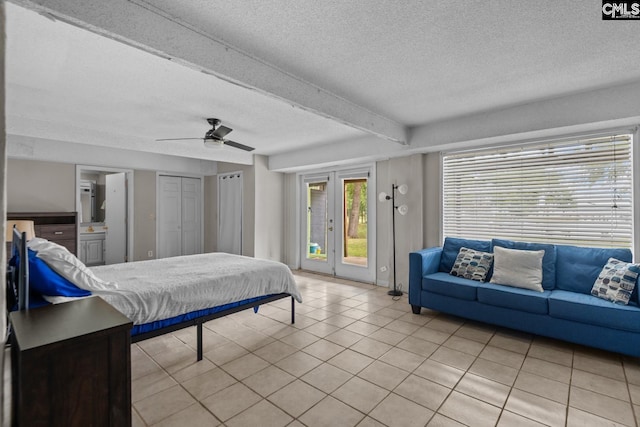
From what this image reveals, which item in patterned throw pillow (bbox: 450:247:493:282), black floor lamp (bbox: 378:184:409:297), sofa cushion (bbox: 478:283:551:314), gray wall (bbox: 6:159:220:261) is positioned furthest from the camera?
gray wall (bbox: 6:159:220:261)

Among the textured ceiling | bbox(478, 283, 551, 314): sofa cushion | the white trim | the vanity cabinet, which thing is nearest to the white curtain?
the vanity cabinet

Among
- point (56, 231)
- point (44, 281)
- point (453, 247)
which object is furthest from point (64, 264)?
point (453, 247)

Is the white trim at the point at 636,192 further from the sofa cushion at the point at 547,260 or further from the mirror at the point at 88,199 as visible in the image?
the mirror at the point at 88,199

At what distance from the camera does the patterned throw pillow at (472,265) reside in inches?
145

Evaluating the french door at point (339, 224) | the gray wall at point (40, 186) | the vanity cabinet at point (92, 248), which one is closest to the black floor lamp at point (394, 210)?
the french door at point (339, 224)

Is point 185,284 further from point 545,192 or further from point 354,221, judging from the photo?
point 545,192

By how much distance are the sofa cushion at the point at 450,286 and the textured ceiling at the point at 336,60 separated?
6.60 ft

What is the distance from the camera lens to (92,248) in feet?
20.0

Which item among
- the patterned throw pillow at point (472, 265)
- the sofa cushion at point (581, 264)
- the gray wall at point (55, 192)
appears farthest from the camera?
the gray wall at point (55, 192)

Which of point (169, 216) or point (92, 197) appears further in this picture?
point (169, 216)

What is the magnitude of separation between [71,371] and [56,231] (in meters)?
5.05

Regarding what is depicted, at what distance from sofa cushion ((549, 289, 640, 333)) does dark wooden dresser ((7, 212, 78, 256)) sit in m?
6.83

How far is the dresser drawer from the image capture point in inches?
194

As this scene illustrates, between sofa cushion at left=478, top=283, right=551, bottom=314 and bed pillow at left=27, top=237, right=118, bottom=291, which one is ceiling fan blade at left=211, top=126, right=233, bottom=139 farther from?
sofa cushion at left=478, top=283, right=551, bottom=314
